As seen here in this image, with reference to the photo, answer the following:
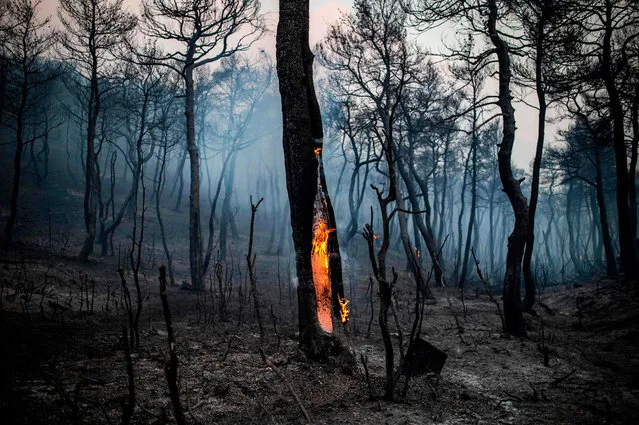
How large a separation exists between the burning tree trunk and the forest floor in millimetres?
575

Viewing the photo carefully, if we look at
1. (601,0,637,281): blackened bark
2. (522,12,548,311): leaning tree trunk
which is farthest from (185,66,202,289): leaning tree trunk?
(601,0,637,281): blackened bark

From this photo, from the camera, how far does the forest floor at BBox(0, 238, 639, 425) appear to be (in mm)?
3383

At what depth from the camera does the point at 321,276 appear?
203 inches

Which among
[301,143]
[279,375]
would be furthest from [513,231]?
[279,375]

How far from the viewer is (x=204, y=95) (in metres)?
25.4

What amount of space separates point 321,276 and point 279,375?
219 cm

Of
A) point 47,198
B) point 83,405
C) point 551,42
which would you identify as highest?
point 551,42

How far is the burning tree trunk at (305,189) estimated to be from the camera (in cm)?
506

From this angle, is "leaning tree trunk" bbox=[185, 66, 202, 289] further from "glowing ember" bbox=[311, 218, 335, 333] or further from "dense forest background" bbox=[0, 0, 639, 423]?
"glowing ember" bbox=[311, 218, 335, 333]

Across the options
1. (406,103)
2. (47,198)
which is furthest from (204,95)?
(406,103)

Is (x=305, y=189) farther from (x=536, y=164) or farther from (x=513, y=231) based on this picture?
(x=536, y=164)

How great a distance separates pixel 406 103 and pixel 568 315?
10488 millimetres

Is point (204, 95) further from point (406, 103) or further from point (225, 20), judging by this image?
point (406, 103)

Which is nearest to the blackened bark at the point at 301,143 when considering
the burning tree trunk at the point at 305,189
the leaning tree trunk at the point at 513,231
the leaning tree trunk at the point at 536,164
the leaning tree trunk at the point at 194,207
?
the burning tree trunk at the point at 305,189
